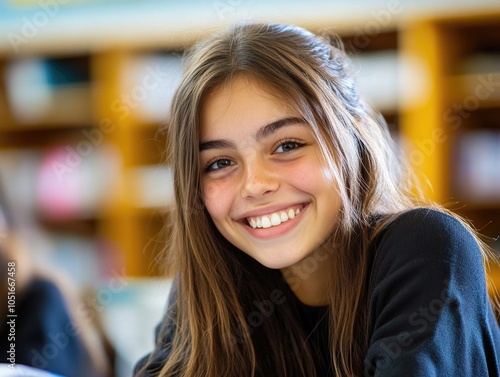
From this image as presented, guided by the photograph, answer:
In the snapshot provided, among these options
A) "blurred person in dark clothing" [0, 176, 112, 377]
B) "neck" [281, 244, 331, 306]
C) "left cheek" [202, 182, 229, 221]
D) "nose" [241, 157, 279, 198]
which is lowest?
"blurred person in dark clothing" [0, 176, 112, 377]

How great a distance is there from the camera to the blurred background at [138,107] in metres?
2.78

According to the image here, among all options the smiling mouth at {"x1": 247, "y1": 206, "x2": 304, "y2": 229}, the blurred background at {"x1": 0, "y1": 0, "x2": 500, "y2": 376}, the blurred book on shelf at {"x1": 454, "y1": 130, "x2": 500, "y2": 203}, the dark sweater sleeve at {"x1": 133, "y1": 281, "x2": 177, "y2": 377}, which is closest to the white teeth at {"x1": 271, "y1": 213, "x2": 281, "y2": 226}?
the smiling mouth at {"x1": 247, "y1": 206, "x2": 304, "y2": 229}

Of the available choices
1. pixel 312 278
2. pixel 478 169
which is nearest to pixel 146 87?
pixel 478 169

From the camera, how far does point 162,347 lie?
145cm

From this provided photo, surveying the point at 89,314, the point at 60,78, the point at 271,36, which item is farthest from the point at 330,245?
the point at 60,78

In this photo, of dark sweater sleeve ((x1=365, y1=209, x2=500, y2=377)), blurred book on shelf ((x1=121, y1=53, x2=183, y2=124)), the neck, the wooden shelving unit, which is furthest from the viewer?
blurred book on shelf ((x1=121, y1=53, x2=183, y2=124))

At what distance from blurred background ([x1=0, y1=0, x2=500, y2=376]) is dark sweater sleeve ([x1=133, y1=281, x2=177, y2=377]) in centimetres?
98

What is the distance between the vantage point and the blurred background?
2.78m

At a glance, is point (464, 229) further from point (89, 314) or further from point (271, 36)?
point (89, 314)

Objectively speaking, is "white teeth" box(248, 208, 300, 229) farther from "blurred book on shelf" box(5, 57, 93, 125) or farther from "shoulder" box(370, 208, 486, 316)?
"blurred book on shelf" box(5, 57, 93, 125)

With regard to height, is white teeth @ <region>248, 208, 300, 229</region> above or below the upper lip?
below

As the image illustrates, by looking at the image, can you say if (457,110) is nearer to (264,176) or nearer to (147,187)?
(147,187)

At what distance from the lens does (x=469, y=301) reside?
1.01m

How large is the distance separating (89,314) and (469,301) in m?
1.66
